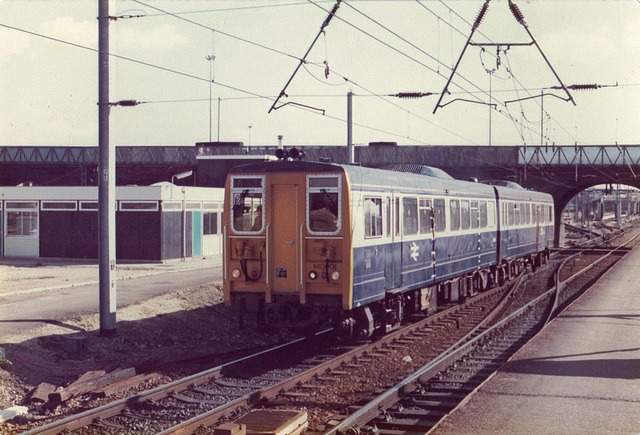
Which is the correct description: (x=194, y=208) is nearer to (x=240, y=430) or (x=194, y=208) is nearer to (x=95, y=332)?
(x=95, y=332)

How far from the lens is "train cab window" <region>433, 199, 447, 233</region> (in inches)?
670

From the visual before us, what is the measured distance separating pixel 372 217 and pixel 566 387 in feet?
15.8

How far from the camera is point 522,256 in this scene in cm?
2792

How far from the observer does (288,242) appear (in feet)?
42.7

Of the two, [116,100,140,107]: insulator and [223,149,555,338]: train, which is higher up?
[116,100,140,107]: insulator

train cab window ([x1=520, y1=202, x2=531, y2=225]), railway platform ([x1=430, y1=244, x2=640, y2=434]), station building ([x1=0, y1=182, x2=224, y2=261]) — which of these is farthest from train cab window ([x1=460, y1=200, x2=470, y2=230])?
station building ([x1=0, y1=182, x2=224, y2=261])

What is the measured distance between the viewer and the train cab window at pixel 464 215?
19.2 m

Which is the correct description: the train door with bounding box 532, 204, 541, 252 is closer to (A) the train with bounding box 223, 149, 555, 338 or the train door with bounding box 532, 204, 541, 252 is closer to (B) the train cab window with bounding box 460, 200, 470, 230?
(B) the train cab window with bounding box 460, 200, 470, 230

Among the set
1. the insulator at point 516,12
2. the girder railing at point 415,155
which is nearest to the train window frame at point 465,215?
the insulator at point 516,12

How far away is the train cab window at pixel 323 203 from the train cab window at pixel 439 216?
4.78 metres

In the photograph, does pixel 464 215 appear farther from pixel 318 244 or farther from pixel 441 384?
pixel 441 384

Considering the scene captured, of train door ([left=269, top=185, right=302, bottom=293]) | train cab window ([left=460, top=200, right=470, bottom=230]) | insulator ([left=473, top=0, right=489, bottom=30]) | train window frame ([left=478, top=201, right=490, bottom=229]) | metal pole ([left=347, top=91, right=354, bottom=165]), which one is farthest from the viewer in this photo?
metal pole ([left=347, top=91, right=354, bottom=165])

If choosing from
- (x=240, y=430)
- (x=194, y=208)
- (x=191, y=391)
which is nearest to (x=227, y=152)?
(x=194, y=208)

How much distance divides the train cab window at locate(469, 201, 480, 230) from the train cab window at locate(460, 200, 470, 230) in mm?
343
